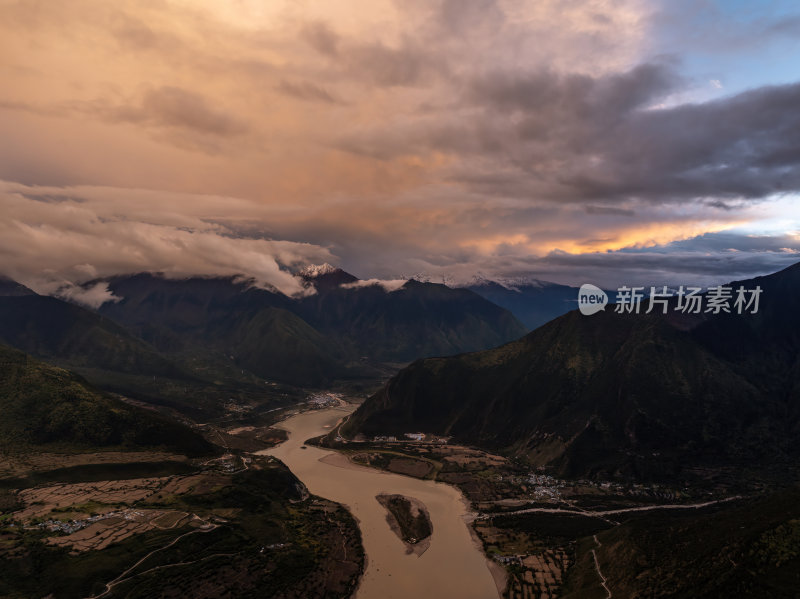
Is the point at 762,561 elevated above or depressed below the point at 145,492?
above

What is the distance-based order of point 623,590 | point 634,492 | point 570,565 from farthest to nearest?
point 634,492 → point 570,565 → point 623,590

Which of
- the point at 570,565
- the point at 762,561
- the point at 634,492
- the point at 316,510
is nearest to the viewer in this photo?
the point at 762,561

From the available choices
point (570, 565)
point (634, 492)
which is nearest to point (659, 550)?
point (570, 565)

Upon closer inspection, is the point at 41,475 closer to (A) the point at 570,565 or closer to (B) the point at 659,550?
(A) the point at 570,565

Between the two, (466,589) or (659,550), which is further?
(466,589)

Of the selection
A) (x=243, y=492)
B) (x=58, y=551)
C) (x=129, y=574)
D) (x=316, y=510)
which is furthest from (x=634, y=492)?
(x=58, y=551)

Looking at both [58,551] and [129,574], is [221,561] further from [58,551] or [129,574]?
[58,551]

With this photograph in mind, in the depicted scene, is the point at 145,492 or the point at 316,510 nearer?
the point at 145,492

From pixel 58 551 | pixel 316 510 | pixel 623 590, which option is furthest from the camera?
pixel 316 510

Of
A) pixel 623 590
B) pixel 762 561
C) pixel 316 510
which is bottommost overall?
pixel 316 510
